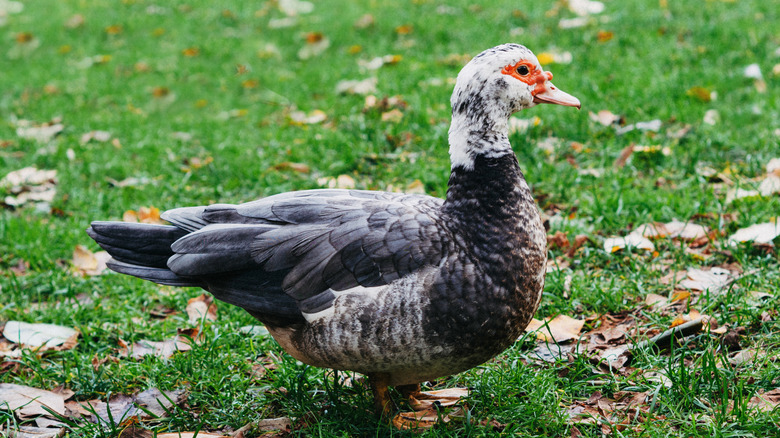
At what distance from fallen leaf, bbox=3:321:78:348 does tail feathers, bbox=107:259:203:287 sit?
2.82ft

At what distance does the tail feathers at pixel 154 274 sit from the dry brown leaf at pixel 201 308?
83 cm

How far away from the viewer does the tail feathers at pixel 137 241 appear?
9.51 ft

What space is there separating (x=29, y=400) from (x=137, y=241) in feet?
2.70

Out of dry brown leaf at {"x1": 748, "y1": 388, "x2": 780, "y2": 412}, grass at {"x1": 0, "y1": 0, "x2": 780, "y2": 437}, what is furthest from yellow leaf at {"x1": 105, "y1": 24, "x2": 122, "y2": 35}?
dry brown leaf at {"x1": 748, "y1": 388, "x2": 780, "y2": 412}

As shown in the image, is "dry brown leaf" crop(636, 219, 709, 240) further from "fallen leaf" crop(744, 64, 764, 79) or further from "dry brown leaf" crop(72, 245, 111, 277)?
"dry brown leaf" crop(72, 245, 111, 277)

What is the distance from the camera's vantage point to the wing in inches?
102

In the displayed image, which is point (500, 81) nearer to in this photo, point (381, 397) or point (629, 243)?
point (381, 397)

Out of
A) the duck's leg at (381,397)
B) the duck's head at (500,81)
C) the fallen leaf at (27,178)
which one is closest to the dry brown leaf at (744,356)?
the duck's head at (500,81)

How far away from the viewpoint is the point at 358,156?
17.4 ft

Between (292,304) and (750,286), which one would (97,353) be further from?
(750,286)

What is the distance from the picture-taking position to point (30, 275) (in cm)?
420

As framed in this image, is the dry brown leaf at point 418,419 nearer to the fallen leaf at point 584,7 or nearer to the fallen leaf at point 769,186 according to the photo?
the fallen leaf at point 769,186

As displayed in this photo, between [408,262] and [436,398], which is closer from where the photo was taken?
[408,262]

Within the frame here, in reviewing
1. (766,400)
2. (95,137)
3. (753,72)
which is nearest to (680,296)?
(766,400)
